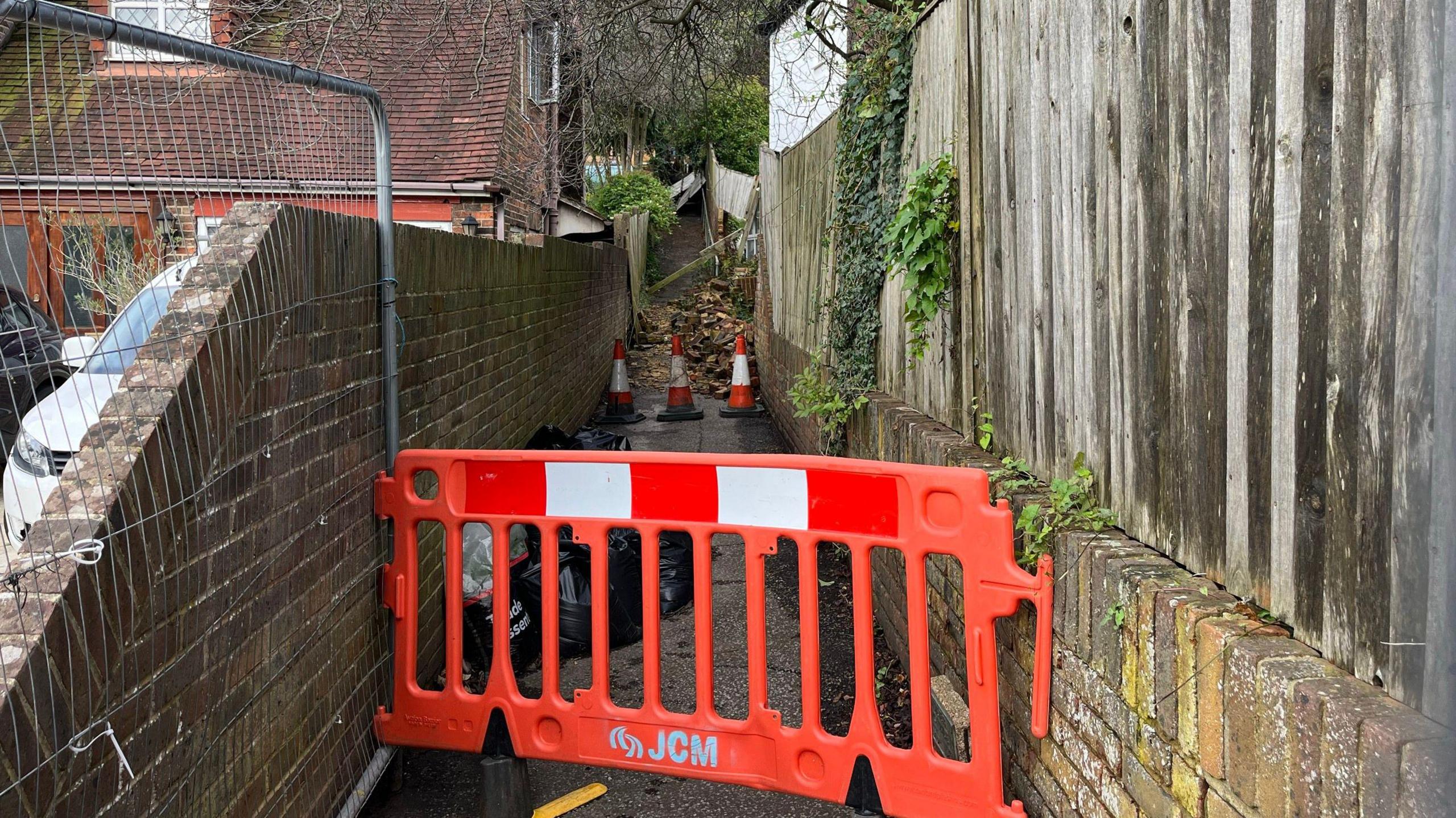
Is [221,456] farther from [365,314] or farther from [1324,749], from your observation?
[1324,749]

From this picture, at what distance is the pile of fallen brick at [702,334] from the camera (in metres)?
16.2

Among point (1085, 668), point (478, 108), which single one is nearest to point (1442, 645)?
point (1085, 668)

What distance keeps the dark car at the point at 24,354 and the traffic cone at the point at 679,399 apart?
34.1ft

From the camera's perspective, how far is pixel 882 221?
229 inches

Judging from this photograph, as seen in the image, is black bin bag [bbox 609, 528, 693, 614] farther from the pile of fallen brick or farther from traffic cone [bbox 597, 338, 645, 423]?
the pile of fallen brick

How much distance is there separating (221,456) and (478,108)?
13.1 m

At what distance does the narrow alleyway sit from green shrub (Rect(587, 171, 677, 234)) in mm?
25603

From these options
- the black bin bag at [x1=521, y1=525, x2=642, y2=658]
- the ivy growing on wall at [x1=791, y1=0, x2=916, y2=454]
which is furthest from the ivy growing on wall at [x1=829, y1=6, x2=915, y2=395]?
the black bin bag at [x1=521, y1=525, x2=642, y2=658]

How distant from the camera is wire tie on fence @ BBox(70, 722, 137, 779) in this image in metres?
2.22

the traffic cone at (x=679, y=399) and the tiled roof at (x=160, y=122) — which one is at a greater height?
the tiled roof at (x=160, y=122)

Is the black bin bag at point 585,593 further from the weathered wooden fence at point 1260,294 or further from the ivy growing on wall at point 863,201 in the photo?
the weathered wooden fence at point 1260,294

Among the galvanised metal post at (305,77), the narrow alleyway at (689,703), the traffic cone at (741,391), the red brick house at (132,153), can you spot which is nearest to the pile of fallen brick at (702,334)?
the traffic cone at (741,391)

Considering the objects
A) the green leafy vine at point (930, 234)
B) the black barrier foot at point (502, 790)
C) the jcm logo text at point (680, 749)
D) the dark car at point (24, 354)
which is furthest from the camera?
the green leafy vine at point (930, 234)

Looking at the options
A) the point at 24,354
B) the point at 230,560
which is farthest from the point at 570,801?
the point at 24,354
